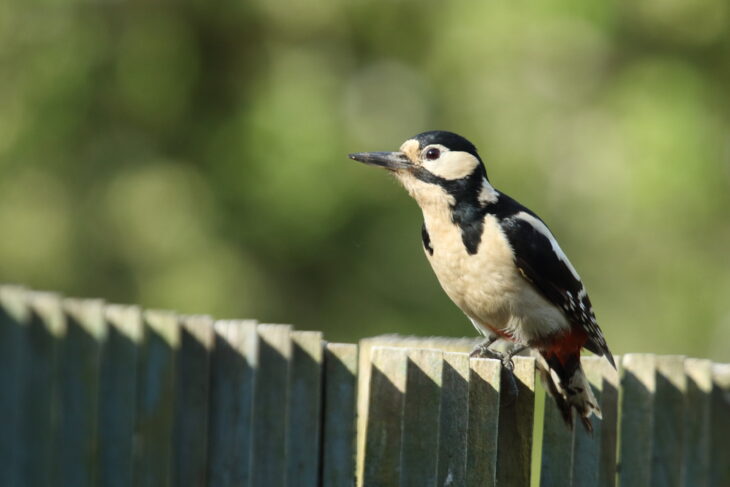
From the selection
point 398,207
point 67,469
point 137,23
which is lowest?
point 67,469

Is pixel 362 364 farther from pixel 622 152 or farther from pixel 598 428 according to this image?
pixel 622 152

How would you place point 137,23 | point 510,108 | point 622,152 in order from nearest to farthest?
point 622,152 → point 510,108 → point 137,23

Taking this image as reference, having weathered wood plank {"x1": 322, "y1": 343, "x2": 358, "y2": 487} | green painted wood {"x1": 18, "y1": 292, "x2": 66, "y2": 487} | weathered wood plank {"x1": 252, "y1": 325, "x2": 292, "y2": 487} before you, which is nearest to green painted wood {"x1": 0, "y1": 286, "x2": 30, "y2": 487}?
green painted wood {"x1": 18, "y1": 292, "x2": 66, "y2": 487}

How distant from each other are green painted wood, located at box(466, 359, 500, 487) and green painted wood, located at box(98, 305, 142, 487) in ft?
4.69

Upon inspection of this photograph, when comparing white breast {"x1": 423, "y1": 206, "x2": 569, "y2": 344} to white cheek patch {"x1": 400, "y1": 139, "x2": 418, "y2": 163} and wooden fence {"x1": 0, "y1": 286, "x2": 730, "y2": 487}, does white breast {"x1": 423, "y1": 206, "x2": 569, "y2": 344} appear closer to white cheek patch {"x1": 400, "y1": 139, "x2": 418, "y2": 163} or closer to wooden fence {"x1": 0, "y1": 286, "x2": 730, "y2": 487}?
white cheek patch {"x1": 400, "y1": 139, "x2": 418, "y2": 163}

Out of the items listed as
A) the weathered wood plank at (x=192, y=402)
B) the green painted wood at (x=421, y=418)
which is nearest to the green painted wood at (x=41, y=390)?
the weathered wood plank at (x=192, y=402)

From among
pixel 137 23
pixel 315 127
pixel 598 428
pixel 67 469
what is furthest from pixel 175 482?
pixel 137 23

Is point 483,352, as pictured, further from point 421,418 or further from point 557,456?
point 421,418

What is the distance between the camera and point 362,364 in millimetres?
4355

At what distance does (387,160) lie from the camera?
4.51 m

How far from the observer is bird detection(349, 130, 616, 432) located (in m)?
4.27

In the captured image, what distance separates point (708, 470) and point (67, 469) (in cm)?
253

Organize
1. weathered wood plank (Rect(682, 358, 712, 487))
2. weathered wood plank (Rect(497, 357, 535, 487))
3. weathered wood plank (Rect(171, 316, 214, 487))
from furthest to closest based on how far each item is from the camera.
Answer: weathered wood plank (Rect(682, 358, 712, 487))
weathered wood plank (Rect(171, 316, 214, 487))
weathered wood plank (Rect(497, 357, 535, 487))

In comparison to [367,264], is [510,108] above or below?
above
